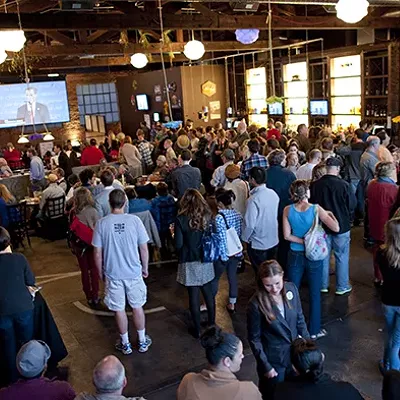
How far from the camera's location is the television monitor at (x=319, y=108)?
11.8m

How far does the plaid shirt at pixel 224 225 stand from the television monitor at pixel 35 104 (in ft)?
44.5

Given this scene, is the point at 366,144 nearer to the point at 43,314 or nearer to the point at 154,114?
the point at 43,314

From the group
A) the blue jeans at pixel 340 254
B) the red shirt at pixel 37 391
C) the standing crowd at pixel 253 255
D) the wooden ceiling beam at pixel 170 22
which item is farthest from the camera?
the wooden ceiling beam at pixel 170 22

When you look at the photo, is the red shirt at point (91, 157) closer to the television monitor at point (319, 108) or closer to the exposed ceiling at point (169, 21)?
the exposed ceiling at point (169, 21)

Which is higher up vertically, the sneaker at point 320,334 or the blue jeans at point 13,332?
the blue jeans at point 13,332

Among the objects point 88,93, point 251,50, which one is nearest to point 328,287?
point 251,50

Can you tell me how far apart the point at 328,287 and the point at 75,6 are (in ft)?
15.1

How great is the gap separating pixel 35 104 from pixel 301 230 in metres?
15.8

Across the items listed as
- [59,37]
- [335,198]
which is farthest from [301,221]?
[59,37]

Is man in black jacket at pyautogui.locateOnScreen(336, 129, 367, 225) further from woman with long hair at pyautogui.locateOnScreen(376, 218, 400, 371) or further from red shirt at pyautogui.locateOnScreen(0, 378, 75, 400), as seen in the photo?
red shirt at pyautogui.locateOnScreen(0, 378, 75, 400)

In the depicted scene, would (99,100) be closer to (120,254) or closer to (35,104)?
(35,104)

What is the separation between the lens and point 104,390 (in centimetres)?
234

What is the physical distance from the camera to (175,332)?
15.6 ft

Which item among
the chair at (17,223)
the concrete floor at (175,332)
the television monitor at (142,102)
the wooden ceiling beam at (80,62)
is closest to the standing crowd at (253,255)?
the concrete floor at (175,332)
